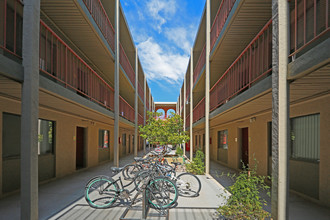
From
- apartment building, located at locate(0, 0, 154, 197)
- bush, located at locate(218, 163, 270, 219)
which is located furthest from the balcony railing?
bush, located at locate(218, 163, 270, 219)

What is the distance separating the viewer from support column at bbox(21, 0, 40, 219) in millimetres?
4145

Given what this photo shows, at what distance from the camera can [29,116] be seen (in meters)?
4.18

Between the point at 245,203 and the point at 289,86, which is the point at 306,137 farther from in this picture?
the point at 245,203

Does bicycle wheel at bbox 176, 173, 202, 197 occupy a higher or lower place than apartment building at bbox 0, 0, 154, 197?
lower

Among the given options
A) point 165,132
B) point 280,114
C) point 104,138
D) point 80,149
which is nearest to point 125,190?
point 280,114

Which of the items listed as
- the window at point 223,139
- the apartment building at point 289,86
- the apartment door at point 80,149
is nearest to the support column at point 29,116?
the apartment building at point 289,86

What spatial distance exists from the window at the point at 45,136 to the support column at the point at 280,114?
8022mm

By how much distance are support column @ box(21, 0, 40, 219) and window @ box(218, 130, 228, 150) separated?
1268 cm

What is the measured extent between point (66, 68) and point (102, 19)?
619 cm

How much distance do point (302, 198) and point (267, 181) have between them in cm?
182

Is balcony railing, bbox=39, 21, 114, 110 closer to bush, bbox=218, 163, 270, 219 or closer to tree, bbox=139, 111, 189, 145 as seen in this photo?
tree, bbox=139, 111, 189, 145

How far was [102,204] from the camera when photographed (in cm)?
564

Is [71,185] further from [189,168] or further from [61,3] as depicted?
[61,3]

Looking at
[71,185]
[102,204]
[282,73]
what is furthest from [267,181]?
[71,185]
